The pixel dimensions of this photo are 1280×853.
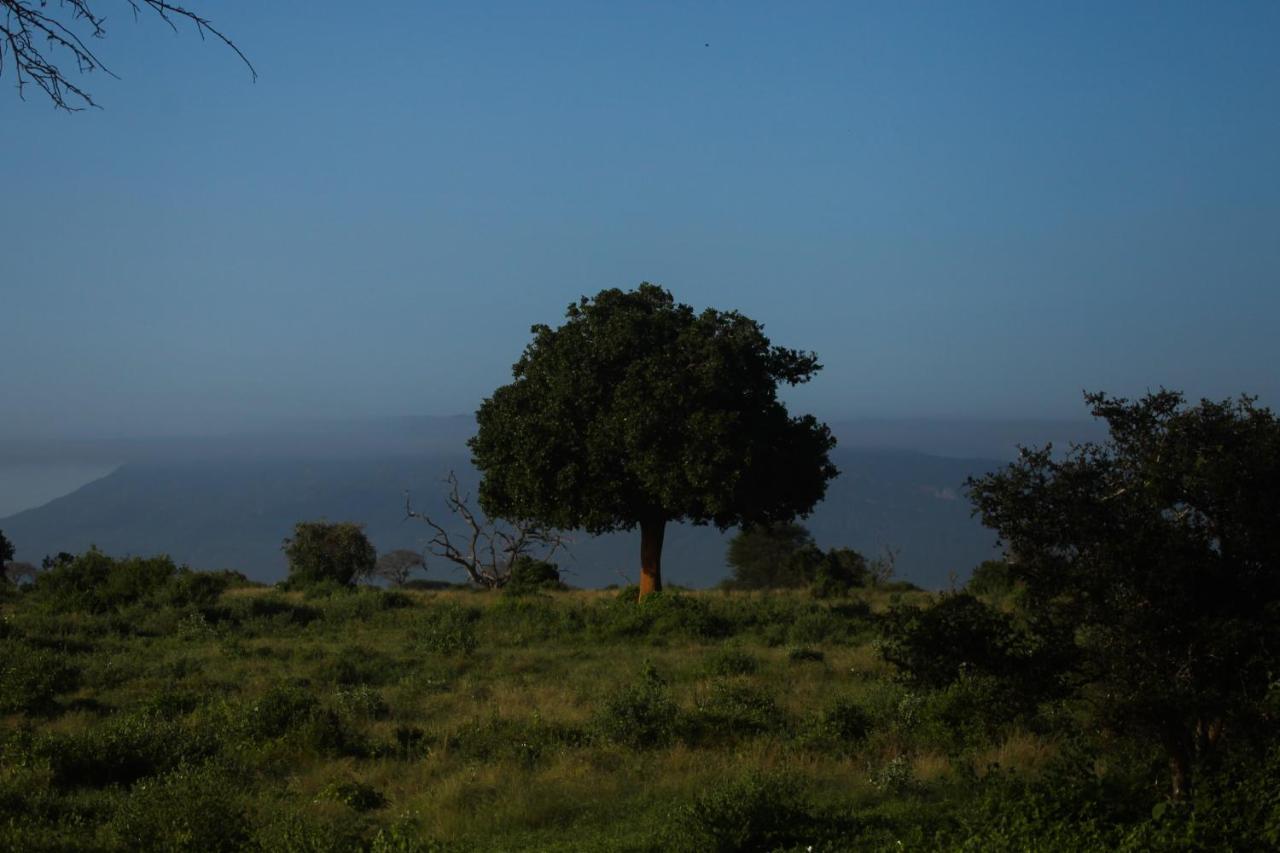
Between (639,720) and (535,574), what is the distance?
85.2 ft

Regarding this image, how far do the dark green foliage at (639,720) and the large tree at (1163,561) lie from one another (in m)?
5.36

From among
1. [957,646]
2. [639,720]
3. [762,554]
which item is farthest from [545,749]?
[762,554]

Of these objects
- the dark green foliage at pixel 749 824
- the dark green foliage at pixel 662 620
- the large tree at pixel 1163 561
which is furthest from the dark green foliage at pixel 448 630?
the large tree at pixel 1163 561

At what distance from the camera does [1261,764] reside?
7.48 m

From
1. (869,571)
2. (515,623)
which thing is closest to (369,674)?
(515,623)

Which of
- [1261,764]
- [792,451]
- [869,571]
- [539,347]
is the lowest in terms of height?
[869,571]

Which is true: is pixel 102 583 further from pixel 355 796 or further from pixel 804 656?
pixel 355 796

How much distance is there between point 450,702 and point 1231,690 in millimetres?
10735

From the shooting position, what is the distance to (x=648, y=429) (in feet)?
88.1

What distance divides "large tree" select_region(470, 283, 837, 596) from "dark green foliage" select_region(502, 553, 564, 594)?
628 centimetres

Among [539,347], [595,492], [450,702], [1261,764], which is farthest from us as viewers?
[539,347]

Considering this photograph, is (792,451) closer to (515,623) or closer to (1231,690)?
(515,623)

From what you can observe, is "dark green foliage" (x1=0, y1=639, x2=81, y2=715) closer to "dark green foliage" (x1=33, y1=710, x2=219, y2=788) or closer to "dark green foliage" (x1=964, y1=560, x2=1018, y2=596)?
"dark green foliage" (x1=33, y1=710, x2=219, y2=788)

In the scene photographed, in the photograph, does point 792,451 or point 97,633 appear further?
point 792,451
